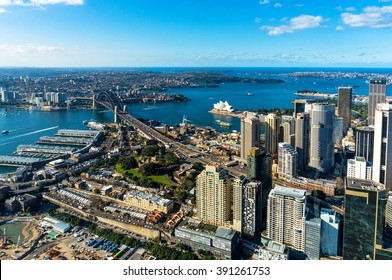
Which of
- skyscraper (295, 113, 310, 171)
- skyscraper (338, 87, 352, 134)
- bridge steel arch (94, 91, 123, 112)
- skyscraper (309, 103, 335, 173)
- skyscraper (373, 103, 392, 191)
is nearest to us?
skyscraper (373, 103, 392, 191)

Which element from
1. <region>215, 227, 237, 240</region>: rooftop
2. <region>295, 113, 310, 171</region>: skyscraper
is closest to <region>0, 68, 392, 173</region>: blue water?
<region>295, 113, 310, 171</region>: skyscraper

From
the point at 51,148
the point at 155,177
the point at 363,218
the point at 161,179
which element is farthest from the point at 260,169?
the point at 51,148

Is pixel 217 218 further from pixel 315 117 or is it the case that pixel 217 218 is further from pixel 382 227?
pixel 315 117

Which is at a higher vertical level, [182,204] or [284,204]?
[284,204]

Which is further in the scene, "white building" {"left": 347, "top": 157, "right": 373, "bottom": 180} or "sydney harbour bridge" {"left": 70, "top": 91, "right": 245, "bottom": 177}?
"sydney harbour bridge" {"left": 70, "top": 91, "right": 245, "bottom": 177}

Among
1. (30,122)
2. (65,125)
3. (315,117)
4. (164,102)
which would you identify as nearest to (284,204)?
(315,117)

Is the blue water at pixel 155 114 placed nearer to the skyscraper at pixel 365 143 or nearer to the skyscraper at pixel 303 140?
the skyscraper at pixel 303 140

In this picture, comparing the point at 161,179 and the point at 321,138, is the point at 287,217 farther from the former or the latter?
the point at 321,138

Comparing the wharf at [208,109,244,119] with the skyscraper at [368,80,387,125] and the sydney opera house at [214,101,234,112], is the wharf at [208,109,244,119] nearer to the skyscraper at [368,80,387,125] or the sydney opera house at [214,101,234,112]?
the sydney opera house at [214,101,234,112]
